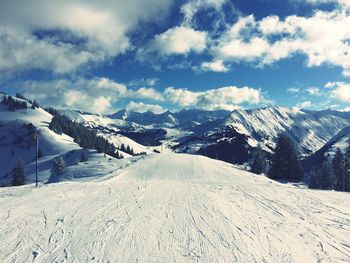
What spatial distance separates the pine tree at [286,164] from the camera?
5878 cm

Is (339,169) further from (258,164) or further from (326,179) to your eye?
(258,164)

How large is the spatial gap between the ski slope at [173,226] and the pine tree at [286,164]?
36.5 m

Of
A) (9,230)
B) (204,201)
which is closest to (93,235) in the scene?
(9,230)

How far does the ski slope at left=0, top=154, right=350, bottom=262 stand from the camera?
37.8ft

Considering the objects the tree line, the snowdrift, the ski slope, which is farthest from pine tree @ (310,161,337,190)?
the ski slope

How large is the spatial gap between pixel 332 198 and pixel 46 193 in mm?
18496

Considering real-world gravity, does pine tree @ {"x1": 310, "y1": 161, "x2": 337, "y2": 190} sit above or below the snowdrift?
below

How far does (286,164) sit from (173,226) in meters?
48.1

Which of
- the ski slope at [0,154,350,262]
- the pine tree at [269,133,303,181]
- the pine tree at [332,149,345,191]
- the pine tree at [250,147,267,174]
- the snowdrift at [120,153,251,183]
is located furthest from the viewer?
the pine tree at [250,147,267,174]

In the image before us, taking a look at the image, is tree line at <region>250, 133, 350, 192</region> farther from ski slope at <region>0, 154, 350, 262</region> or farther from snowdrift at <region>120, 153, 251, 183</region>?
ski slope at <region>0, 154, 350, 262</region>

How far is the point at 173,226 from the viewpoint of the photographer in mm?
14758

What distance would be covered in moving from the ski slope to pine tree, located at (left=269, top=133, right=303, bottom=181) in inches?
1438

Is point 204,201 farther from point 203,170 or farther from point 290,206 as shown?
point 203,170

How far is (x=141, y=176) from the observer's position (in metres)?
35.4
